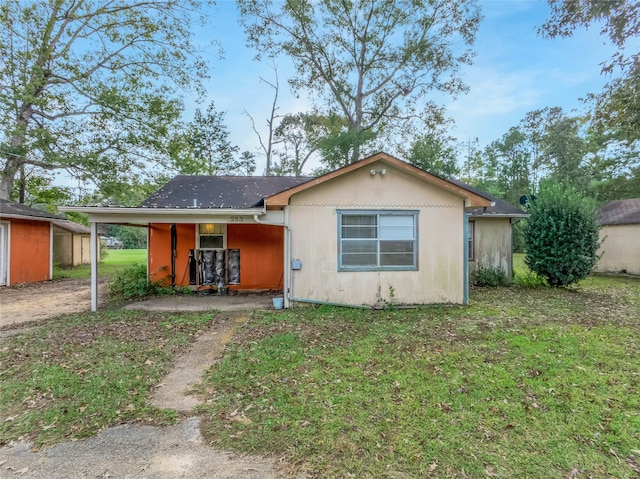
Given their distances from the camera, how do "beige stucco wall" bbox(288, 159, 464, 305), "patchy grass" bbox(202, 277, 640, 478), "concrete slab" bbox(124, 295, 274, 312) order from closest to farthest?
"patchy grass" bbox(202, 277, 640, 478) → "beige stucco wall" bbox(288, 159, 464, 305) → "concrete slab" bbox(124, 295, 274, 312)

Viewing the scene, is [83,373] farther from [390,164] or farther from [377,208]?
[390,164]

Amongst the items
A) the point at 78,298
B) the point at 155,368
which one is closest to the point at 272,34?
the point at 78,298

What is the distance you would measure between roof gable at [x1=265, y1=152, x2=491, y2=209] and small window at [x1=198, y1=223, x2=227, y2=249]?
3.29m

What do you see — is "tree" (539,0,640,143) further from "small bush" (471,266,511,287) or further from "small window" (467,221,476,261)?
"small bush" (471,266,511,287)

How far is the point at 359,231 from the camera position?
7.53 metres

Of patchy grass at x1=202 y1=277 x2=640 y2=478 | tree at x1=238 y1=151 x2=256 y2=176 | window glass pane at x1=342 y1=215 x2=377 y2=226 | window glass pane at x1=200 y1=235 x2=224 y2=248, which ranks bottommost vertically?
patchy grass at x1=202 y1=277 x2=640 y2=478

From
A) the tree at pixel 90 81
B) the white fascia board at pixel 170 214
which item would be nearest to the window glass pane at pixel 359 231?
the white fascia board at pixel 170 214

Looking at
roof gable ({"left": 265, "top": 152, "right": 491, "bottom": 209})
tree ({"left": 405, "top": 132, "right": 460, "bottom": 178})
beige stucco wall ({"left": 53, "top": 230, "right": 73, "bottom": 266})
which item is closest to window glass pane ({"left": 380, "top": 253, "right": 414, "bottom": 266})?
roof gable ({"left": 265, "top": 152, "right": 491, "bottom": 209})

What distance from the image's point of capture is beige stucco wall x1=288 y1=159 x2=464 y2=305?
24.4 feet

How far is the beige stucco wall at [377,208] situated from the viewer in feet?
24.4

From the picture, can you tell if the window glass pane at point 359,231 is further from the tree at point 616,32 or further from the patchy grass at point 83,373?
the tree at point 616,32

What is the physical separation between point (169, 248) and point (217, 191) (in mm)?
2335

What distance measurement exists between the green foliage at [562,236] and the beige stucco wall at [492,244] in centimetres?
126

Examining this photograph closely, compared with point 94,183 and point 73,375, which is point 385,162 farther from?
point 94,183
